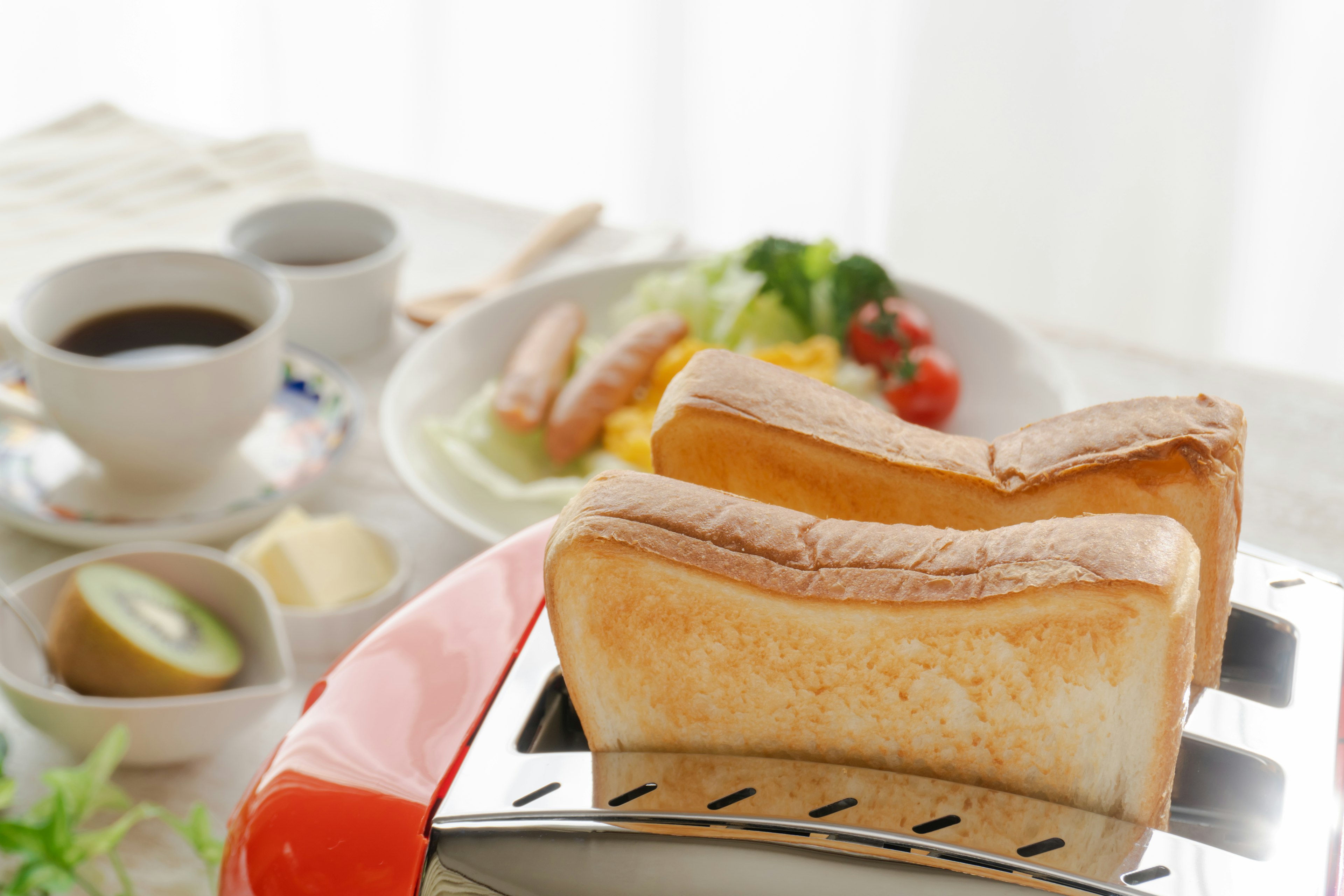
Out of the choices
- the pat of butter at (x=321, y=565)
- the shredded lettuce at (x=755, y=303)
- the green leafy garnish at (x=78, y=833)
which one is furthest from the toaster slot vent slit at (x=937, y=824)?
the shredded lettuce at (x=755, y=303)

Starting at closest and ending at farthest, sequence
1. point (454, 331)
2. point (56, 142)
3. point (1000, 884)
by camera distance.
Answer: point (1000, 884) → point (454, 331) → point (56, 142)

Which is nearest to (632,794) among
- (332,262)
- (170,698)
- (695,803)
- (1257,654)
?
(695,803)

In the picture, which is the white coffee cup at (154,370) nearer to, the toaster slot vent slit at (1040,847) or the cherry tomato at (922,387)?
the cherry tomato at (922,387)

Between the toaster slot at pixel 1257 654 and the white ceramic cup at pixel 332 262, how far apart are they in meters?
1.05

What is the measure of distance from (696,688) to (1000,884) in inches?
5.0

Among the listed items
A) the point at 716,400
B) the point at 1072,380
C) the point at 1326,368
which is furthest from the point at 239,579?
the point at 1326,368

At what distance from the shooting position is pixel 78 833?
74 centimetres

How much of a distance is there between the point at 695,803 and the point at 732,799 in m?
0.01

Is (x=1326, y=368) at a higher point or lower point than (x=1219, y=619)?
lower

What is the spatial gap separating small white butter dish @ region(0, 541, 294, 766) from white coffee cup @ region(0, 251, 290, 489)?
0.48 feet

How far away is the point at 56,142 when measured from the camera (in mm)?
1772

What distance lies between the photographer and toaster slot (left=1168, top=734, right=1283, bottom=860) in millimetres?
411

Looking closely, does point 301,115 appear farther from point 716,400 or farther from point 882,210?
point 716,400

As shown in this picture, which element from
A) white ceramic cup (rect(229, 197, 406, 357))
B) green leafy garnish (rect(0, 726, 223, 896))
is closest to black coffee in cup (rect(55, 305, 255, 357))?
white ceramic cup (rect(229, 197, 406, 357))
